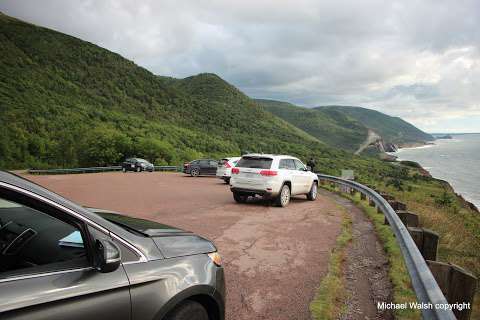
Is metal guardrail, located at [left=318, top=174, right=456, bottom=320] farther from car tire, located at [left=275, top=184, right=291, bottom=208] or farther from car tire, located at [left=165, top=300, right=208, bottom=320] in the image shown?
car tire, located at [left=275, top=184, right=291, bottom=208]

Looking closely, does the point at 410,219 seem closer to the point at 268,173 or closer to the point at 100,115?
the point at 268,173

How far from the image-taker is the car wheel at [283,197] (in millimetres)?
12922

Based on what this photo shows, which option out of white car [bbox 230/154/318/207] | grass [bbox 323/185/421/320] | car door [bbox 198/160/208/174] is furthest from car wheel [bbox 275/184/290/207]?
car door [bbox 198/160/208/174]

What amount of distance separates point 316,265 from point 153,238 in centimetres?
410

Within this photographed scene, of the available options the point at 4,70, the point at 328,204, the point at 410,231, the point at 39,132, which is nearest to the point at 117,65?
the point at 4,70

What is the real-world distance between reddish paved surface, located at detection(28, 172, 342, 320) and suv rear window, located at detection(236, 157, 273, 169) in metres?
1.32

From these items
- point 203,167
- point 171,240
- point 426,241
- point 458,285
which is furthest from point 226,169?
point 171,240

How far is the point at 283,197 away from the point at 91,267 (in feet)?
35.6

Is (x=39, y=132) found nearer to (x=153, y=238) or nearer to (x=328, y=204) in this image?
(x=328, y=204)

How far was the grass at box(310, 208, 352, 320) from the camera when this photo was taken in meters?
4.71

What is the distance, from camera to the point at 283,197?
13.1m

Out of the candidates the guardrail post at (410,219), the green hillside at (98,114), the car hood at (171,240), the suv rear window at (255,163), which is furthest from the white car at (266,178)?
the green hillside at (98,114)

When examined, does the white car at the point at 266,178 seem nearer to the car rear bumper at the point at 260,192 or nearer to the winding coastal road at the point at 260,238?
the car rear bumper at the point at 260,192

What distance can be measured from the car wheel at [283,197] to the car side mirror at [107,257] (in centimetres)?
1062
